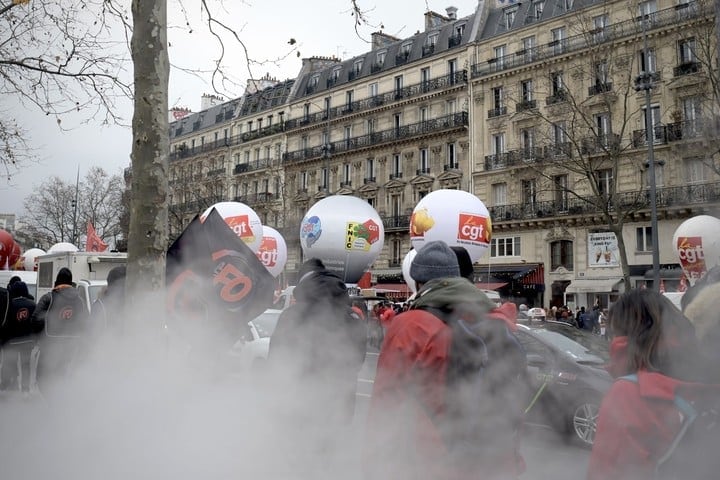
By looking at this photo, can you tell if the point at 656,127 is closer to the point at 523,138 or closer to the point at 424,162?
the point at 523,138

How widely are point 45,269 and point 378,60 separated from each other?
33.9 metres

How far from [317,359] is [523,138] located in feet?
107

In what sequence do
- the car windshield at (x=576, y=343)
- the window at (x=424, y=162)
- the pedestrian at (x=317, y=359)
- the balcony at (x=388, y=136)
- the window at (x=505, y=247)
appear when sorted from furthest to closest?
1. the window at (x=424, y=162)
2. the balcony at (x=388, y=136)
3. the window at (x=505, y=247)
4. the car windshield at (x=576, y=343)
5. the pedestrian at (x=317, y=359)

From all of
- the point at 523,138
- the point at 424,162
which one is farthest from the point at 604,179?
the point at 424,162

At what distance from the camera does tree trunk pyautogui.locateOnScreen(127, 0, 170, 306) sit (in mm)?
3475

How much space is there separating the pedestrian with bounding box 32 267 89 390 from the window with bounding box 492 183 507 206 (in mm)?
30486

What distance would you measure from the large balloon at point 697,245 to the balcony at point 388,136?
25.2 metres

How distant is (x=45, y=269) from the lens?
45.0 feet

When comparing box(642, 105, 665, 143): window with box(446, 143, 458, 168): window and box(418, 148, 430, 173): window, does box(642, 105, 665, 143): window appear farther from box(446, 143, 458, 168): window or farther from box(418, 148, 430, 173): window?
box(418, 148, 430, 173): window

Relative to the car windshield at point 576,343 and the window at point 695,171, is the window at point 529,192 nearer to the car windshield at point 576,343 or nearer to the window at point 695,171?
the window at point 695,171

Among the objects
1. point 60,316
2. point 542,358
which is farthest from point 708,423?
point 60,316

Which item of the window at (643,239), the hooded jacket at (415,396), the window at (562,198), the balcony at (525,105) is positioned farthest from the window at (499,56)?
the hooded jacket at (415,396)

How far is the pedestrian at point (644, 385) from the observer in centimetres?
202

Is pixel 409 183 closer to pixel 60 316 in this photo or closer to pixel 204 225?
pixel 60 316
